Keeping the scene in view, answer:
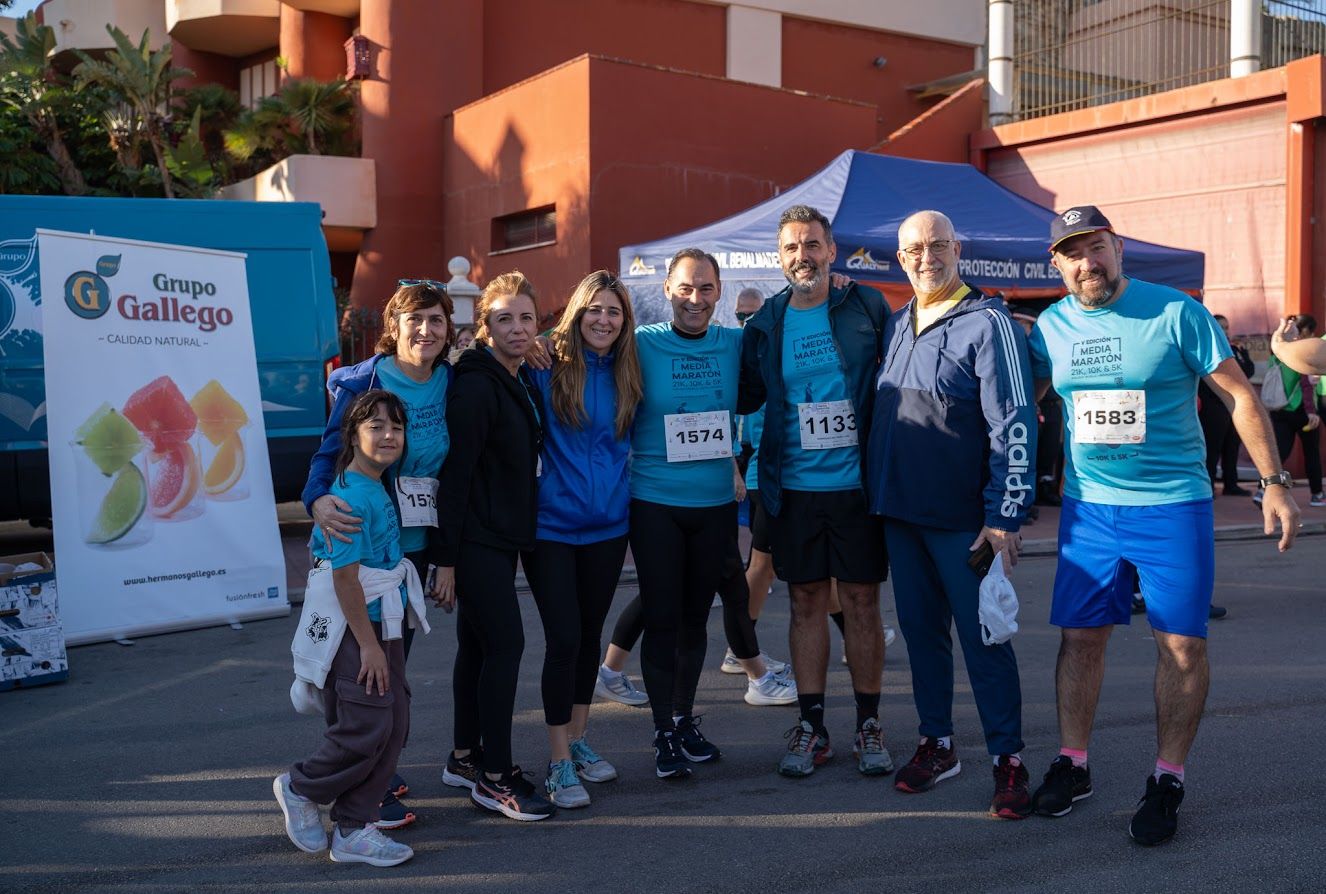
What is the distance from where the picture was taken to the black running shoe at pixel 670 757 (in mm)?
4496

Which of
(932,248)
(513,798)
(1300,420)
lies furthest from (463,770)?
(1300,420)

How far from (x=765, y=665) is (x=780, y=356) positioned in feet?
5.87

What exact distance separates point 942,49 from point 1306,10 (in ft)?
27.3

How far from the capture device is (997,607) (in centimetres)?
396

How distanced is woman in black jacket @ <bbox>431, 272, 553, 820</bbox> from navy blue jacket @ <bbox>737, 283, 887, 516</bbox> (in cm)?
92

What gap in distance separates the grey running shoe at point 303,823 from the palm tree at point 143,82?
19.3m

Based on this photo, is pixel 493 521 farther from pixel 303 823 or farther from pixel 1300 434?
pixel 1300 434

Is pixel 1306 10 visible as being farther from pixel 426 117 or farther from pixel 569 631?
pixel 569 631

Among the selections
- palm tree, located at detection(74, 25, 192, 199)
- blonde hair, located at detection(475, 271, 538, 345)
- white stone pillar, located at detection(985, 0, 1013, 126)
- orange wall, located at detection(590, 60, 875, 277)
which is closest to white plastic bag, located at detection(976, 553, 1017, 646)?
blonde hair, located at detection(475, 271, 538, 345)

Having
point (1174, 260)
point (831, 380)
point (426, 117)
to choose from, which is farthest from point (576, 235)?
point (831, 380)

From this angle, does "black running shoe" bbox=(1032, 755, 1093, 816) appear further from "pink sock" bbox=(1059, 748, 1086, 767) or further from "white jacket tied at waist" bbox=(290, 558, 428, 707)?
"white jacket tied at waist" bbox=(290, 558, 428, 707)

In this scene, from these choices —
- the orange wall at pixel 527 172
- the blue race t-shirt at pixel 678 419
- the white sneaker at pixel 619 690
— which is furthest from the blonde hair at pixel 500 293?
the orange wall at pixel 527 172

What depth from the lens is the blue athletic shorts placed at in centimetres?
385

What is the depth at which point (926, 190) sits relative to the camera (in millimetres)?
12664
